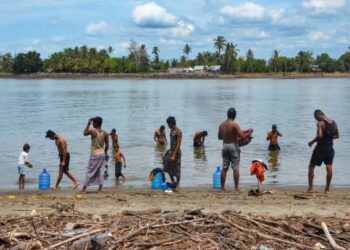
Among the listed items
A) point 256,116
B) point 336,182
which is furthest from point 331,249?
point 256,116

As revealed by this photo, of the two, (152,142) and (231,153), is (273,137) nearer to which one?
(152,142)

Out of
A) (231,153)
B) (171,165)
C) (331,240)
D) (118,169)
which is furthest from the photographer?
(118,169)

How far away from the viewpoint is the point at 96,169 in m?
12.3

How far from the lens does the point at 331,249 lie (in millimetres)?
6605

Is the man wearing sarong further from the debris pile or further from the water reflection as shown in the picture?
the water reflection

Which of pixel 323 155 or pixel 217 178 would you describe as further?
pixel 217 178

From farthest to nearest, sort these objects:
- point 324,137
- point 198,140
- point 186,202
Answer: point 198,140 < point 324,137 < point 186,202

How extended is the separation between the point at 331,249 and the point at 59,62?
175m

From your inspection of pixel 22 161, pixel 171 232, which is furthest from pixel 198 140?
pixel 171 232

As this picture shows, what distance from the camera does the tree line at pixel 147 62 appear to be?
554 feet

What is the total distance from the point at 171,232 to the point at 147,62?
172005mm

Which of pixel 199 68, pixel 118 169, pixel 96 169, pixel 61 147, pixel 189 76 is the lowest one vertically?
pixel 118 169

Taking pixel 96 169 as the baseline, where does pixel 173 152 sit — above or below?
above

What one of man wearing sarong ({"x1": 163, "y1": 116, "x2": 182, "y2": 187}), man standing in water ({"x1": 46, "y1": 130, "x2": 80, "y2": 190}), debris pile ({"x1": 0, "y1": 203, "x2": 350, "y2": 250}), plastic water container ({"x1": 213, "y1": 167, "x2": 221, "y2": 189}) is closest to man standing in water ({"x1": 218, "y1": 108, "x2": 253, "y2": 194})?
man wearing sarong ({"x1": 163, "y1": 116, "x2": 182, "y2": 187})
